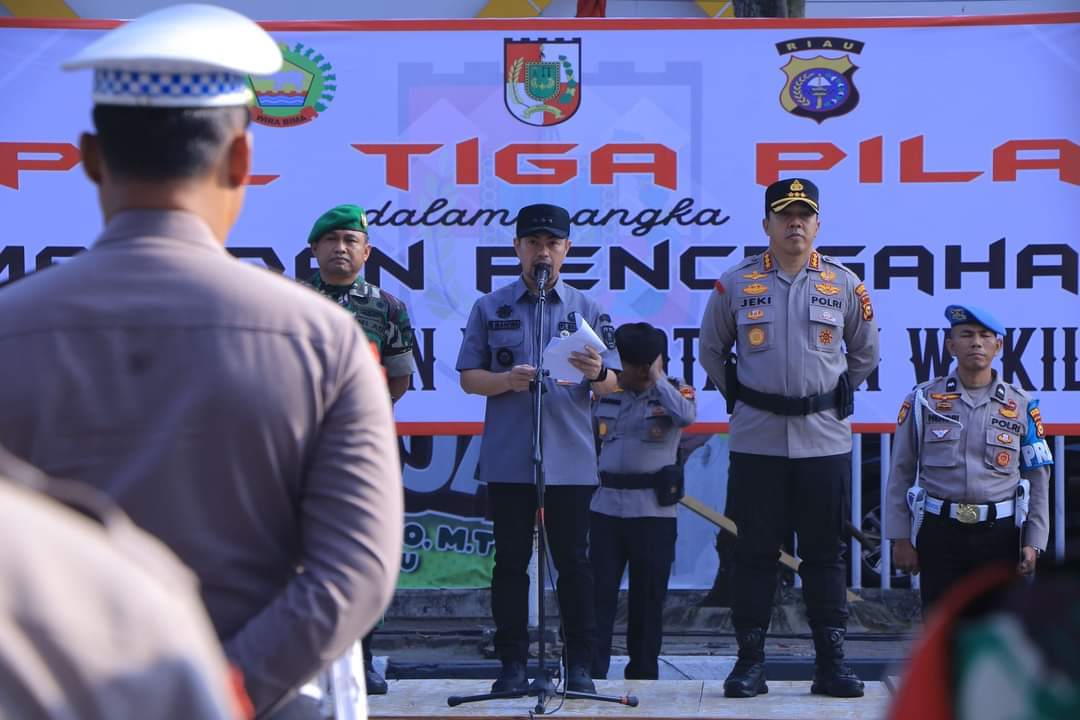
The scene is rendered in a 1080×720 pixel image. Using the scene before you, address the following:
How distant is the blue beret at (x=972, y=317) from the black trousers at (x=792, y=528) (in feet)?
2.54

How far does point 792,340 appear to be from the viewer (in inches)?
201

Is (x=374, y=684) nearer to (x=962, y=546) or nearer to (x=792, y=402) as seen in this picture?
(x=792, y=402)

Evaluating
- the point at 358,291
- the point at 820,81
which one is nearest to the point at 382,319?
the point at 358,291

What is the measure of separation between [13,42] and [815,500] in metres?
3.88

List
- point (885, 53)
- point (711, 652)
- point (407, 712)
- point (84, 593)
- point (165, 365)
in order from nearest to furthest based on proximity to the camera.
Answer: point (84, 593) < point (165, 365) < point (407, 712) < point (885, 53) < point (711, 652)

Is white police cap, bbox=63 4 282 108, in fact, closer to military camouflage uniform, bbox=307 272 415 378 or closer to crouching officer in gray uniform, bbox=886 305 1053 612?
military camouflage uniform, bbox=307 272 415 378

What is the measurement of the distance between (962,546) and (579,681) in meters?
1.51

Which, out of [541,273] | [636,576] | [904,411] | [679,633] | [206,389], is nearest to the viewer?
[206,389]

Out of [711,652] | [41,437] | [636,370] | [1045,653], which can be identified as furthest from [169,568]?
[711,652]

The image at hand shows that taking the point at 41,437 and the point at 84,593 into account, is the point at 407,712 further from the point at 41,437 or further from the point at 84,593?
the point at 84,593

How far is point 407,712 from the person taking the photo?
4875 millimetres

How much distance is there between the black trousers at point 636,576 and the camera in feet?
20.7

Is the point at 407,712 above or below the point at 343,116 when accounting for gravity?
below

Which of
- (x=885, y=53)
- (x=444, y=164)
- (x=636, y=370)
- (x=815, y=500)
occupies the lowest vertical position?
(x=815, y=500)
